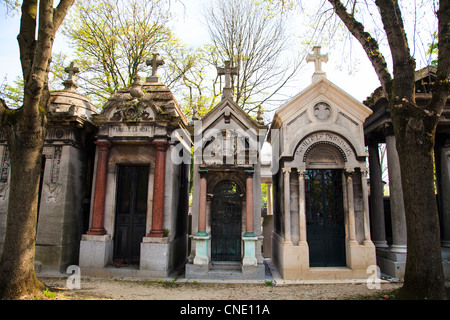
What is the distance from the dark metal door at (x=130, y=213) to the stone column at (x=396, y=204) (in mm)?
6831

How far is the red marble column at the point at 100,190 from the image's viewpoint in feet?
24.3

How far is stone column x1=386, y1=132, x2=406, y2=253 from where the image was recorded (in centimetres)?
743

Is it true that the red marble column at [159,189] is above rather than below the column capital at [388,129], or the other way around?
below

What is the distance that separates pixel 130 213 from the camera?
25.8 ft

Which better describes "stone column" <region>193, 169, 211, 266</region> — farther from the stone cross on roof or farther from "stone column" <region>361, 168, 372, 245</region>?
"stone column" <region>361, 168, 372, 245</region>

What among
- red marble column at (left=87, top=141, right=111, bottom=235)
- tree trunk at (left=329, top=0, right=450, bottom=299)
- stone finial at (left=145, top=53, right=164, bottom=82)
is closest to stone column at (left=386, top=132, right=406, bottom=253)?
tree trunk at (left=329, top=0, right=450, bottom=299)

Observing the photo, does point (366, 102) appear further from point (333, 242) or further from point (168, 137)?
point (168, 137)

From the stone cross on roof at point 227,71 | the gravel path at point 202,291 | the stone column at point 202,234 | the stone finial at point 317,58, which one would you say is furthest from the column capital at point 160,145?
the stone finial at point 317,58

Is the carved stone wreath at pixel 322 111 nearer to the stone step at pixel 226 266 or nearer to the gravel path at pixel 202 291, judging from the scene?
the gravel path at pixel 202 291

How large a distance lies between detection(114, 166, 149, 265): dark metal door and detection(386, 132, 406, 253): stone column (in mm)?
6831

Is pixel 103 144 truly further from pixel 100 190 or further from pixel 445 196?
pixel 445 196
